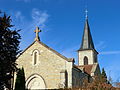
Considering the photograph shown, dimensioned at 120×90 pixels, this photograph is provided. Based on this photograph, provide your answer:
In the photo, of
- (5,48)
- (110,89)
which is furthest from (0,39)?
(110,89)

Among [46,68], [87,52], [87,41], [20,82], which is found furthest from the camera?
[87,41]

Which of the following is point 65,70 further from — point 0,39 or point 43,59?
point 0,39

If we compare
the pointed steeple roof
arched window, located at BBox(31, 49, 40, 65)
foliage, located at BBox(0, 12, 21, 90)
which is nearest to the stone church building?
arched window, located at BBox(31, 49, 40, 65)

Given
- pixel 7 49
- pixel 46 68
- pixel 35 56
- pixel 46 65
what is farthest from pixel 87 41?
pixel 7 49

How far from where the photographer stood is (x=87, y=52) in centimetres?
5803

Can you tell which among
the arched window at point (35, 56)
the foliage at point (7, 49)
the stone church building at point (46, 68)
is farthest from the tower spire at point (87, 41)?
the foliage at point (7, 49)

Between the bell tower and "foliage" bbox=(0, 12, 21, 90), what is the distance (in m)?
37.6

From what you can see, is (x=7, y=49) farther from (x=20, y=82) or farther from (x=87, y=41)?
(x=87, y=41)

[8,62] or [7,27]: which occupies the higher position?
[7,27]

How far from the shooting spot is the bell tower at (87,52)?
57.3 meters

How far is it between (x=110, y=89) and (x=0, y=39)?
10.1 meters

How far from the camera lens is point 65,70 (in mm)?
31469

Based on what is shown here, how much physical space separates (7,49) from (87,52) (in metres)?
39.2

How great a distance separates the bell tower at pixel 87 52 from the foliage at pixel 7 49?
37587 mm
